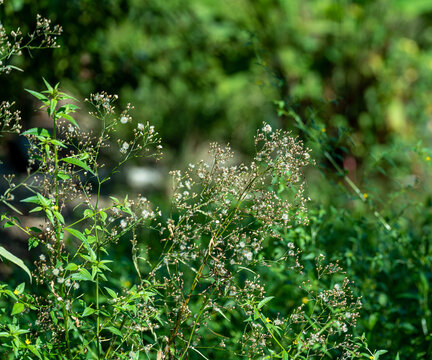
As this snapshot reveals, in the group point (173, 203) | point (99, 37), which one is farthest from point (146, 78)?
point (173, 203)

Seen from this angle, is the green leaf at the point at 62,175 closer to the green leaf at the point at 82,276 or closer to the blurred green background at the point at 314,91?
the green leaf at the point at 82,276

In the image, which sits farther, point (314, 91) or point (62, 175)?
point (314, 91)

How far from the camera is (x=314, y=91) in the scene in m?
5.19

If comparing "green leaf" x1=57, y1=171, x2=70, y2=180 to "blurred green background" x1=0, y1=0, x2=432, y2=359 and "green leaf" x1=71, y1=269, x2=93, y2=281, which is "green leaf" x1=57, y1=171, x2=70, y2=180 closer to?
"green leaf" x1=71, y1=269, x2=93, y2=281

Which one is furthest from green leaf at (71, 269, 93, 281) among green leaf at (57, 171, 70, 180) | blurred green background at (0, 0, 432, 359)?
blurred green background at (0, 0, 432, 359)

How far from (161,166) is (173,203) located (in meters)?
2.81

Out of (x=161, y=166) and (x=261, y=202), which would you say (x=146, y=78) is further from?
(x=261, y=202)

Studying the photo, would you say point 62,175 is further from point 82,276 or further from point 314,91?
point 314,91

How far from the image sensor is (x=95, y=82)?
3.29 m

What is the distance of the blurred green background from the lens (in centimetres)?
241

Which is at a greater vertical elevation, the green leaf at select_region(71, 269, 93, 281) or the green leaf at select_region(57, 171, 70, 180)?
the green leaf at select_region(57, 171, 70, 180)

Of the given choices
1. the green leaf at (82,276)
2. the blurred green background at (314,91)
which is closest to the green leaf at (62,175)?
the green leaf at (82,276)

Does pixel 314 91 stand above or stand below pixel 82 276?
above

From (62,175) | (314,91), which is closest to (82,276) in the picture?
(62,175)
